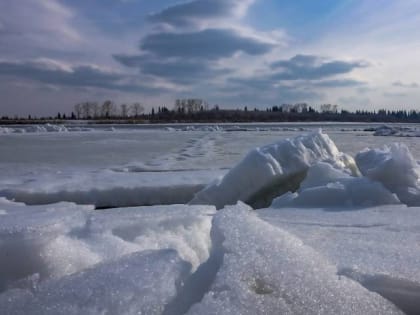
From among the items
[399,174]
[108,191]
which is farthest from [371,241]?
[108,191]

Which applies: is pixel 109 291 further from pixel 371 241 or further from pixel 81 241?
pixel 371 241

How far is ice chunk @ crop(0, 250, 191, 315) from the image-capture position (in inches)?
55.5

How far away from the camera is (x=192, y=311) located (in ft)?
4.47

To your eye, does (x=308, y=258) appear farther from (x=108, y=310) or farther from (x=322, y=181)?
(x=322, y=181)

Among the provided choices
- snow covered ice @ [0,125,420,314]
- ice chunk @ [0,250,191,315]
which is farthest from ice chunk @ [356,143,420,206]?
ice chunk @ [0,250,191,315]

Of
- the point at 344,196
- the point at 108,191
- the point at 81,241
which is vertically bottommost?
the point at 108,191

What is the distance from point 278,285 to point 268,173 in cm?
353

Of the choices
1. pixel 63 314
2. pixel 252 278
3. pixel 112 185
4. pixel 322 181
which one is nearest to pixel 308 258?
pixel 252 278

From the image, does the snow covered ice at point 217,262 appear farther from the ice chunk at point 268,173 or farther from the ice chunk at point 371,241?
the ice chunk at point 268,173

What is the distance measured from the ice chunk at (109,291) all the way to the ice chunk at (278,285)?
0.17 m

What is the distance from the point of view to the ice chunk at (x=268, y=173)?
485 centimetres

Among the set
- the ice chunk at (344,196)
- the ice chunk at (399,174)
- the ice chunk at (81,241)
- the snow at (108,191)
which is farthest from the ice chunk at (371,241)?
the snow at (108,191)

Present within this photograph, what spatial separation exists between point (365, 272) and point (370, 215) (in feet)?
5.59

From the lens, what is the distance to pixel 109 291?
1.48 metres
